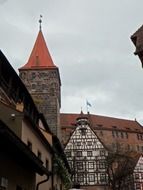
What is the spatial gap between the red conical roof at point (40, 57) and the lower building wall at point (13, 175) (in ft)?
155

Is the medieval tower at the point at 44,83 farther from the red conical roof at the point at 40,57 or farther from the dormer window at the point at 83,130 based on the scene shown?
the dormer window at the point at 83,130

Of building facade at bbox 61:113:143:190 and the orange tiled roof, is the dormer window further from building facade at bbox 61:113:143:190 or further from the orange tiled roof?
the orange tiled roof

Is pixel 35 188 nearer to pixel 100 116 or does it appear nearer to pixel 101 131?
pixel 101 131

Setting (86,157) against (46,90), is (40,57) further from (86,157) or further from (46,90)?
(86,157)

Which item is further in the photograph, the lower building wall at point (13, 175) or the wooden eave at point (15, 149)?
the lower building wall at point (13, 175)

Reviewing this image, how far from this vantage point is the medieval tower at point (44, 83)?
167ft

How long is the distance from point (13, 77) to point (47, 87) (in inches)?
1406

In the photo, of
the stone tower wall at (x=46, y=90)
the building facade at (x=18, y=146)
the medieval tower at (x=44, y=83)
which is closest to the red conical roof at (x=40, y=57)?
the medieval tower at (x=44, y=83)

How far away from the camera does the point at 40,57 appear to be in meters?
60.1

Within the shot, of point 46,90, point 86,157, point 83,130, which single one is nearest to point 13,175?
point 86,157

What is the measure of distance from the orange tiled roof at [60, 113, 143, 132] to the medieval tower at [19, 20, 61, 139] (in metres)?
16.1

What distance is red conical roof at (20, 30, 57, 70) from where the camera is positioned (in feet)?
189

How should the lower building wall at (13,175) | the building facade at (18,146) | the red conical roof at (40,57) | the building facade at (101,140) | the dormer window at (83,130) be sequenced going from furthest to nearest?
the red conical roof at (40,57)
the dormer window at (83,130)
the building facade at (101,140)
the lower building wall at (13,175)
the building facade at (18,146)

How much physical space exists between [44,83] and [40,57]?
6927 millimetres
